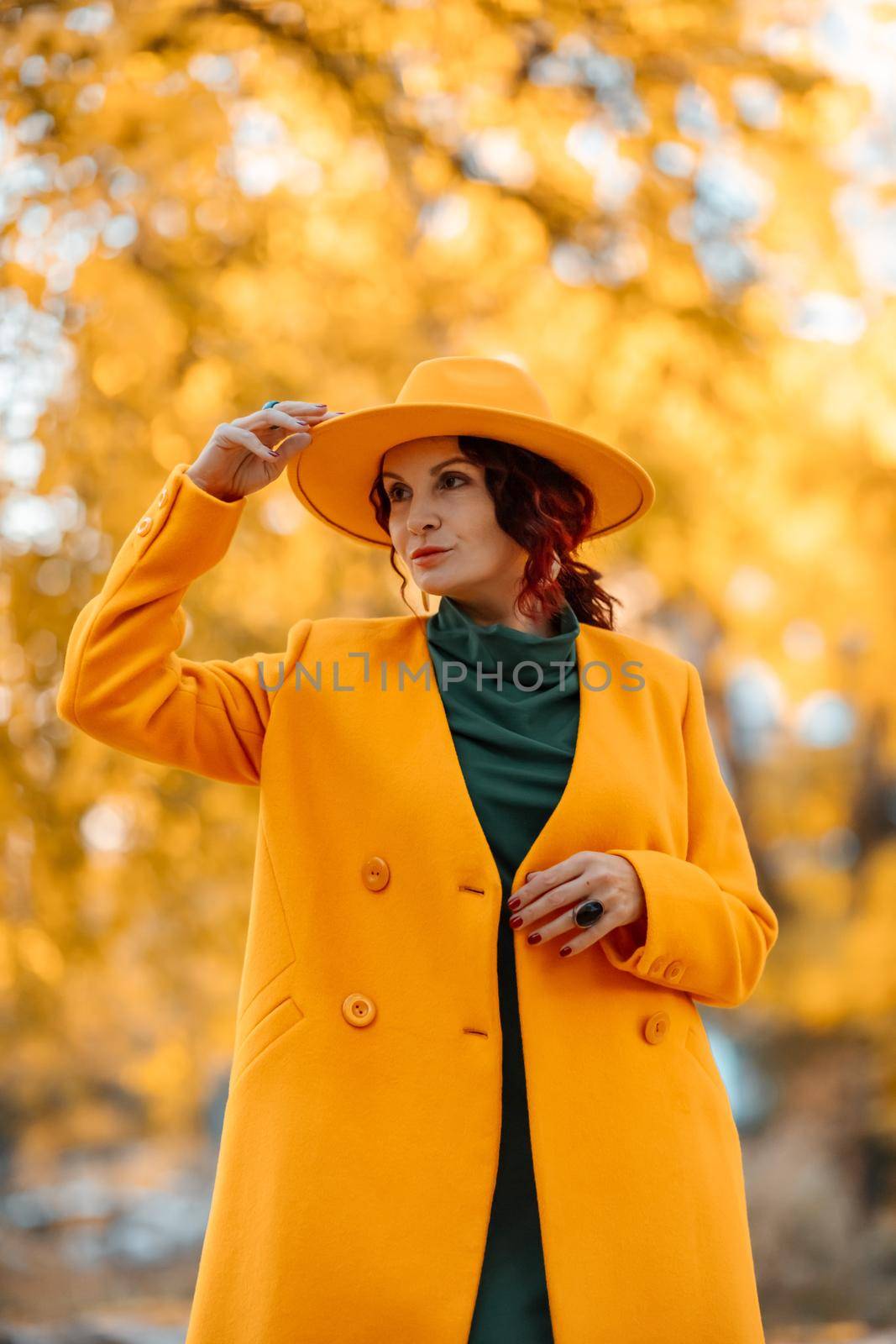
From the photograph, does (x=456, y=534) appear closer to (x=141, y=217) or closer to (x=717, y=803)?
(x=717, y=803)

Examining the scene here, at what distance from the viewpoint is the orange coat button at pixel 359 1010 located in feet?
4.79

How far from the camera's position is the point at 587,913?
146 cm

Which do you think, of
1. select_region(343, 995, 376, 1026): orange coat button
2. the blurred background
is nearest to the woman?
select_region(343, 995, 376, 1026): orange coat button

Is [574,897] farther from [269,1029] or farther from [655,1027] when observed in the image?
[269,1029]

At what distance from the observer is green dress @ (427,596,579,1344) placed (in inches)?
56.3

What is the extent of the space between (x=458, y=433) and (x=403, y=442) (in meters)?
0.07

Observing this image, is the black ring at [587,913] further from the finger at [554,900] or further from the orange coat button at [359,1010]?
the orange coat button at [359,1010]

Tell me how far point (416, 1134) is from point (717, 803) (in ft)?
1.93

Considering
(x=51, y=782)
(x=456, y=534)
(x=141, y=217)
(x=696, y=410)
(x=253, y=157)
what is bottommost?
(x=456, y=534)

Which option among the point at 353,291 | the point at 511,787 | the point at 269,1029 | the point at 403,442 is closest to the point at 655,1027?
the point at 511,787

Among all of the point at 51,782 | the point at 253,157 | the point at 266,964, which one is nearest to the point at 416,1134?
the point at 266,964

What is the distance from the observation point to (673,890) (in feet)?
5.03

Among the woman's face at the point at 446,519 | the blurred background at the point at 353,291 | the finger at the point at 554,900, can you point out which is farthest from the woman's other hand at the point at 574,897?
the blurred background at the point at 353,291

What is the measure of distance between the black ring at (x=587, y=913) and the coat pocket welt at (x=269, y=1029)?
0.32 meters
